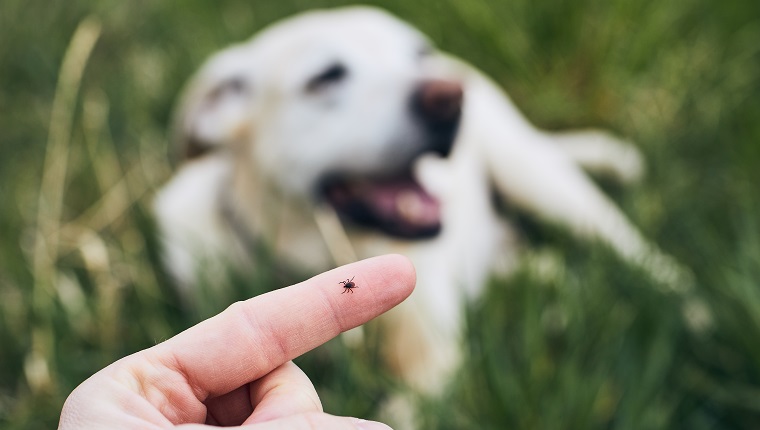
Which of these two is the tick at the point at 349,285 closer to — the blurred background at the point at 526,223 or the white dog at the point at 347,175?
the blurred background at the point at 526,223

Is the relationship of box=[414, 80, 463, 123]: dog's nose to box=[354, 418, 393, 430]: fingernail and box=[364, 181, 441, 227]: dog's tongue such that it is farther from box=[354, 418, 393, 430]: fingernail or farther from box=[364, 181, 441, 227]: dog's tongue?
box=[354, 418, 393, 430]: fingernail

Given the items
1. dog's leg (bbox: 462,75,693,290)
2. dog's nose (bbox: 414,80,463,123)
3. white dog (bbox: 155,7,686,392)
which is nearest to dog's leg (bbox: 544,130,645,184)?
dog's leg (bbox: 462,75,693,290)

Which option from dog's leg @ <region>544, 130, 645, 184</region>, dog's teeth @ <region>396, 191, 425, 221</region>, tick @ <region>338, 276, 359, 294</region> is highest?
tick @ <region>338, 276, 359, 294</region>

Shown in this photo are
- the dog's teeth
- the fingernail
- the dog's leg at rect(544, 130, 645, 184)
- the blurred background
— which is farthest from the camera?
the dog's leg at rect(544, 130, 645, 184)

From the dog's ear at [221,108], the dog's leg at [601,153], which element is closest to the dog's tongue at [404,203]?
the dog's ear at [221,108]

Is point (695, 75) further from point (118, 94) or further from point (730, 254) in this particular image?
point (118, 94)

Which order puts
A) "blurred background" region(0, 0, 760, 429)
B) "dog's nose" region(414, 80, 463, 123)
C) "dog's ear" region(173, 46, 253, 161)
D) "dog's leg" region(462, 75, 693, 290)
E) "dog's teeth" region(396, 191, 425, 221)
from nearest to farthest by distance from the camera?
1. "blurred background" region(0, 0, 760, 429)
2. "dog's nose" region(414, 80, 463, 123)
3. "dog's teeth" region(396, 191, 425, 221)
4. "dog's ear" region(173, 46, 253, 161)
5. "dog's leg" region(462, 75, 693, 290)
